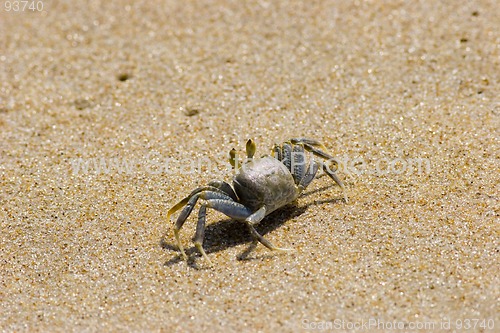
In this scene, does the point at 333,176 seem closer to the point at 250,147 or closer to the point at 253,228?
the point at 250,147

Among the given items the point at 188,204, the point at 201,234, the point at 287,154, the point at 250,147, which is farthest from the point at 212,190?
the point at 287,154

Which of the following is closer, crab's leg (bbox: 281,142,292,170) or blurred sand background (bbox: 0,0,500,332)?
blurred sand background (bbox: 0,0,500,332)

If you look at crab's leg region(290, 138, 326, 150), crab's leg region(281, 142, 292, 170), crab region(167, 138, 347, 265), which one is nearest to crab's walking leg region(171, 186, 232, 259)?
crab region(167, 138, 347, 265)

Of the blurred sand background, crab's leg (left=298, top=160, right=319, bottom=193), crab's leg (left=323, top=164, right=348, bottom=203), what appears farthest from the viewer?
crab's leg (left=323, top=164, right=348, bottom=203)

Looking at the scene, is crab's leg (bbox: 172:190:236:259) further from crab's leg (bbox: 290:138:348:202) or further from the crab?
crab's leg (bbox: 290:138:348:202)

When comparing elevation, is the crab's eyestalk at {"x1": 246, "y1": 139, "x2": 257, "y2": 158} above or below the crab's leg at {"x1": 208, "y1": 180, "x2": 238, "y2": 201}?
above

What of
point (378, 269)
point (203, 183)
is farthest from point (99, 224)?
point (378, 269)
